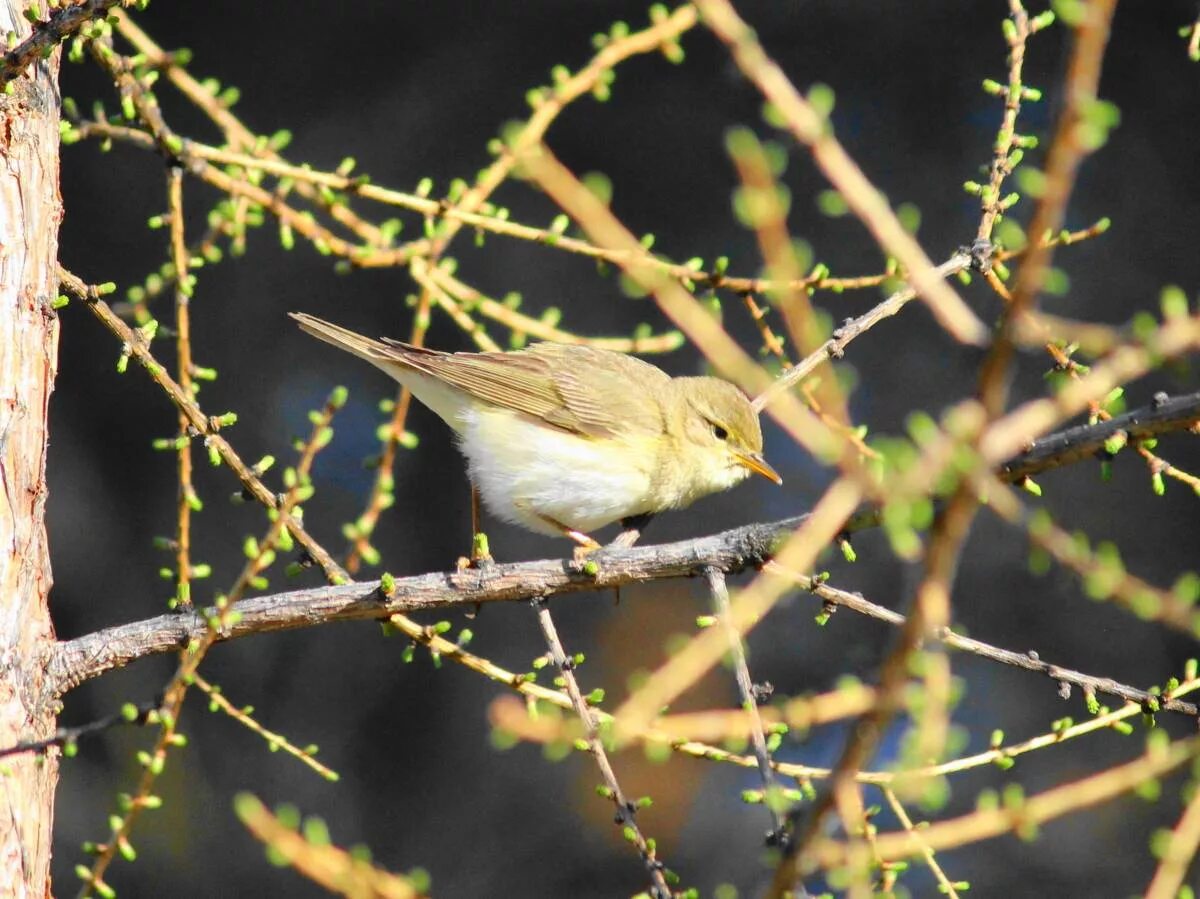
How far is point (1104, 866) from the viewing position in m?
5.15

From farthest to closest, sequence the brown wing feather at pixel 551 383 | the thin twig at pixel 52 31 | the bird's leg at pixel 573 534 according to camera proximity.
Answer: the brown wing feather at pixel 551 383 → the bird's leg at pixel 573 534 → the thin twig at pixel 52 31

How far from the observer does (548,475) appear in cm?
397

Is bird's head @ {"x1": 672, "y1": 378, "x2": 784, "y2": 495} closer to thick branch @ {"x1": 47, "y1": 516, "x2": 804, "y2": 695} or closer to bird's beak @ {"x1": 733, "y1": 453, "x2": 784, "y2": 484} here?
bird's beak @ {"x1": 733, "y1": 453, "x2": 784, "y2": 484}

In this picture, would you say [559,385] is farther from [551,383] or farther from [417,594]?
[417,594]

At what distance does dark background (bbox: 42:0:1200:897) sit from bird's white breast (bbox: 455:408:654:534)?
1.26 m

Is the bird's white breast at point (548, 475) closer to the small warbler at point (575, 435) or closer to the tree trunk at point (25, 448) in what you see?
the small warbler at point (575, 435)

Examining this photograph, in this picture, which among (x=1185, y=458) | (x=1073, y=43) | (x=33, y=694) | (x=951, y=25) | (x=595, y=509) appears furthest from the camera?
(x=951, y=25)

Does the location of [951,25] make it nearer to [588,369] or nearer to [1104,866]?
[588,369]

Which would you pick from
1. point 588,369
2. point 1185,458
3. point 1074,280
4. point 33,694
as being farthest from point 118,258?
point 1185,458

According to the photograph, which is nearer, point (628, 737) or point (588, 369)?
point (628, 737)

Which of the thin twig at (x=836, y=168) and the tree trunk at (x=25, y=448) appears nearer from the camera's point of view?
the thin twig at (x=836, y=168)

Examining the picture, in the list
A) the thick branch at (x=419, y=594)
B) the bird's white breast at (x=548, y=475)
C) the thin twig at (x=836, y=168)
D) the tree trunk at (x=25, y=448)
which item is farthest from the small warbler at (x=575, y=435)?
the thin twig at (x=836, y=168)

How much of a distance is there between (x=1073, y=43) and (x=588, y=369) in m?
3.53

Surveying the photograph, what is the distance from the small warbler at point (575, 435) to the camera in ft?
13.0
